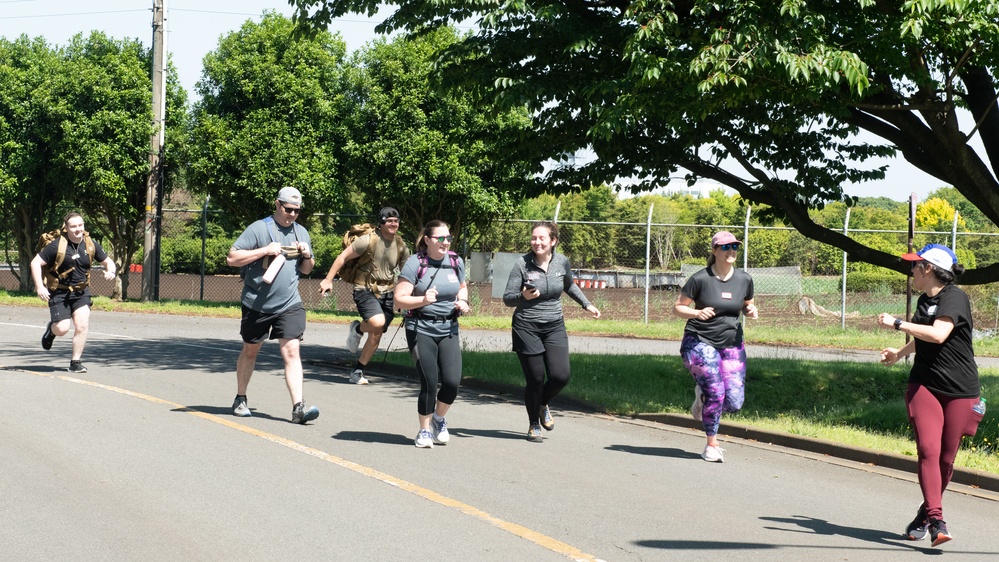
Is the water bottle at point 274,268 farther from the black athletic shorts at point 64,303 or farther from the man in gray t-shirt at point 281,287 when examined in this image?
the black athletic shorts at point 64,303

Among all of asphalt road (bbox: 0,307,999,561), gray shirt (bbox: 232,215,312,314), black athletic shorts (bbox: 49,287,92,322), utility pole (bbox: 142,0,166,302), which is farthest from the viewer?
utility pole (bbox: 142,0,166,302)

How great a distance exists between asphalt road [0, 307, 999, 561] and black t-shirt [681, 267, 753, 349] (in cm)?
98

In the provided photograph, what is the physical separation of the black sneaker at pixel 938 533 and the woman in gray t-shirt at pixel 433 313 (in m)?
3.60

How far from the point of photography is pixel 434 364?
8.26m

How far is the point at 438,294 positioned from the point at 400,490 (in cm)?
183

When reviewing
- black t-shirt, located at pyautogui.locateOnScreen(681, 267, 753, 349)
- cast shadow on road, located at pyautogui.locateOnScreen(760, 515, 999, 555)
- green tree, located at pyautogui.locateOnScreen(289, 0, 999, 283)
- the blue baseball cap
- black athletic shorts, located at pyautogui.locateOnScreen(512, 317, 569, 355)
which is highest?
green tree, located at pyautogui.locateOnScreen(289, 0, 999, 283)

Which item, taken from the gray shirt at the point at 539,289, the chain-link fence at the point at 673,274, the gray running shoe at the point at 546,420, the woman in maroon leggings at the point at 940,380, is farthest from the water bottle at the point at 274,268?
the chain-link fence at the point at 673,274

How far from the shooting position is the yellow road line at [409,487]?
571 centimetres

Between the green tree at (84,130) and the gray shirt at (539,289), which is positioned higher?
the green tree at (84,130)

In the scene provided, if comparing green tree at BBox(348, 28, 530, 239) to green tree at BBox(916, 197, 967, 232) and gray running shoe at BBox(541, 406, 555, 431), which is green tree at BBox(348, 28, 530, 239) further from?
green tree at BBox(916, 197, 967, 232)

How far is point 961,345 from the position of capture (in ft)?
20.1

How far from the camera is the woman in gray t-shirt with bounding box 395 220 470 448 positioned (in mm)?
8227

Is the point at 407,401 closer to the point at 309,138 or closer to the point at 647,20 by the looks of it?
the point at 647,20

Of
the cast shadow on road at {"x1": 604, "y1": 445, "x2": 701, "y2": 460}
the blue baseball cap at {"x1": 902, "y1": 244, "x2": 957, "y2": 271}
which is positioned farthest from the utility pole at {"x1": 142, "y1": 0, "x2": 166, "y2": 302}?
the blue baseball cap at {"x1": 902, "y1": 244, "x2": 957, "y2": 271}
